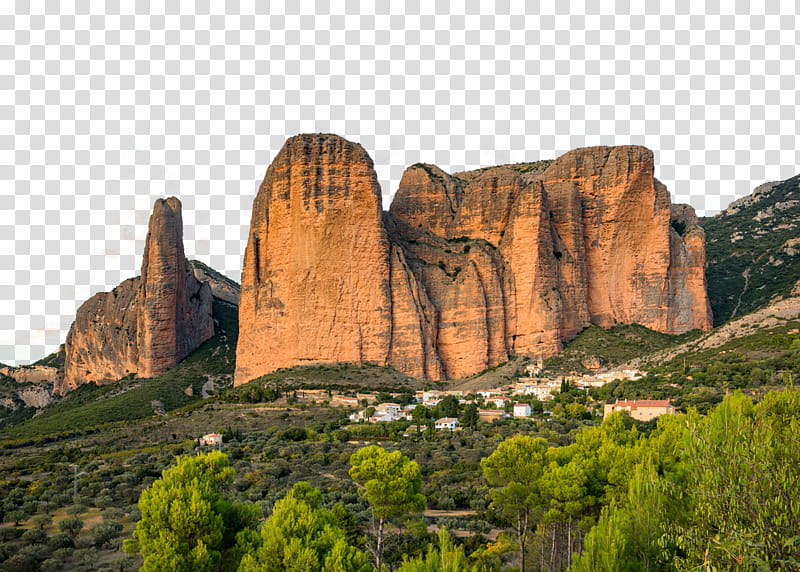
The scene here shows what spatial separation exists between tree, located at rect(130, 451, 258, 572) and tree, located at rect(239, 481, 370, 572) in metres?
1.27

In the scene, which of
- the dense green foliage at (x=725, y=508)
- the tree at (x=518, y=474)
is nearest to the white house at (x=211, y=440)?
the tree at (x=518, y=474)

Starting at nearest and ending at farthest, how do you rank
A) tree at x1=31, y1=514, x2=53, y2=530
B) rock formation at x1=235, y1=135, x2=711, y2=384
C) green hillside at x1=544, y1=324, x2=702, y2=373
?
tree at x1=31, y1=514, x2=53, y2=530
green hillside at x1=544, y1=324, x2=702, y2=373
rock formation at x1=235, y1=135, x2=711, y2=384

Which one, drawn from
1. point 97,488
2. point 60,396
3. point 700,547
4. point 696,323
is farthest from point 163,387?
point 700,547

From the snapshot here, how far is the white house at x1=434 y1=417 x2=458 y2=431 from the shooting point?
135ft

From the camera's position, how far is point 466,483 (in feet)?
90.8

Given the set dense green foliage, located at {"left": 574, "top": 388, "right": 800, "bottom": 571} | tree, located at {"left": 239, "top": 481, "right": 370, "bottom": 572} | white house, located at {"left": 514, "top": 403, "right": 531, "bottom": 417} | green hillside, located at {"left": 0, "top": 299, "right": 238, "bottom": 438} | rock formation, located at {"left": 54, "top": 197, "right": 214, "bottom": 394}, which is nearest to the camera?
dense green foliage, located at {"left": 574, "top": 388, "right": 800, "bottom": 571}

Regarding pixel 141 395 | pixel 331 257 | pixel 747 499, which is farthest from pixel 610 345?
pixel 747 499

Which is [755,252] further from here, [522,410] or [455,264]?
[522,410]

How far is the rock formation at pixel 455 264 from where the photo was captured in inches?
2323

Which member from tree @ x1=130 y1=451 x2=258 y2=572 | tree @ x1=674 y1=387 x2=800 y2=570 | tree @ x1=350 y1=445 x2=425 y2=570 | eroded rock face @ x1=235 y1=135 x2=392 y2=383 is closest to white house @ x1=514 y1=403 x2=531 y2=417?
eroded rock face @ x1=235 y1=135 x2=392 y2=383

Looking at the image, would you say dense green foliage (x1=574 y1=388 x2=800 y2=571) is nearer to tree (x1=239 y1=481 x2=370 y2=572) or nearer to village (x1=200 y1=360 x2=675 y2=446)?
tree (x1=239 y1=481 x2=370 y2=572)

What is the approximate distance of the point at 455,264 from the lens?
64625 mm

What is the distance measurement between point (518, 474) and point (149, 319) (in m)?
61.9

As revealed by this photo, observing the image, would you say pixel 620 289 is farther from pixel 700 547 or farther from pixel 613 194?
pixel 700 547
